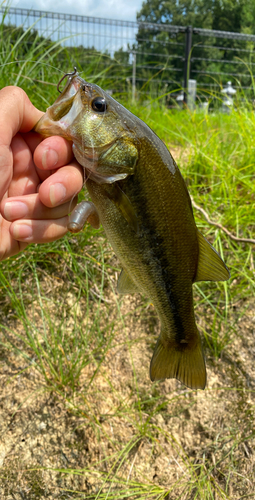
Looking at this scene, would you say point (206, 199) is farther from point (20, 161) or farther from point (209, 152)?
point (20, 161)

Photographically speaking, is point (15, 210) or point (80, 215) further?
point (15, 210)

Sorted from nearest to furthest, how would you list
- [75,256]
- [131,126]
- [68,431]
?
[131,126] → [68,431] → [75,256]

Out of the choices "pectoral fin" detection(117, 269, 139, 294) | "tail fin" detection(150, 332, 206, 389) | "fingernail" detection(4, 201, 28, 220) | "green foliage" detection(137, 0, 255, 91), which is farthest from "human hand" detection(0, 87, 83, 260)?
"green foliage" detection(137, 0, 255, 91)

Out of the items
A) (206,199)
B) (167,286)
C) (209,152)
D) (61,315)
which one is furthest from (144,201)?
(209,152)

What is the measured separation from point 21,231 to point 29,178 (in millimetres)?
245

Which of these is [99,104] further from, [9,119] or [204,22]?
[204,22]

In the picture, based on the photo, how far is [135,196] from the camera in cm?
93

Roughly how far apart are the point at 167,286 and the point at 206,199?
1.56 m

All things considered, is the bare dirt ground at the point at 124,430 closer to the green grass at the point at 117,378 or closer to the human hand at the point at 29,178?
the green grass at the point at 117,378

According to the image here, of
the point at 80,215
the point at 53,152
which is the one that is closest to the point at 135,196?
the point at 80,215

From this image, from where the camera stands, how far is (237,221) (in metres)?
2.26

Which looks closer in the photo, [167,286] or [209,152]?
[167,286]

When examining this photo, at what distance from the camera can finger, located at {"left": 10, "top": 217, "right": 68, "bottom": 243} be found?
41.4 inches

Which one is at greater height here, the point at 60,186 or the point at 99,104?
the point at 99,104
